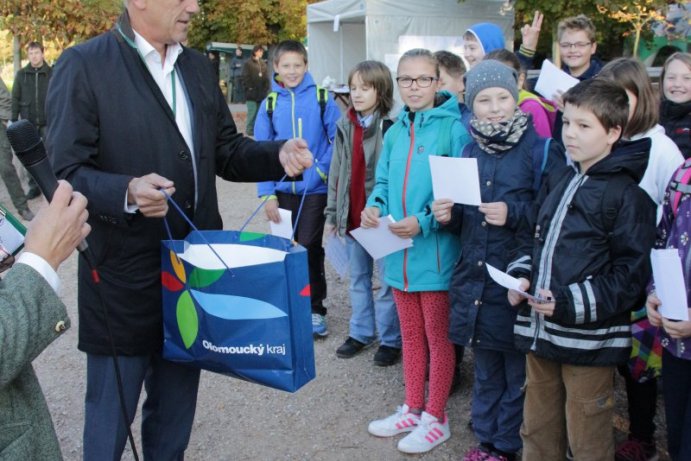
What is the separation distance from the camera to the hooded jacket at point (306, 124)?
5047 mm

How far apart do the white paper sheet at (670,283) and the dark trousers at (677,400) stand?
36 cm

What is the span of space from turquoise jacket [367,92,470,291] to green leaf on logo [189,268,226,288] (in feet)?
4.79

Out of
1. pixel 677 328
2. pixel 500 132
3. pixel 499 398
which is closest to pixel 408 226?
pixel 500 132

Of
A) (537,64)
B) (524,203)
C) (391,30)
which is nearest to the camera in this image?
(524,203)

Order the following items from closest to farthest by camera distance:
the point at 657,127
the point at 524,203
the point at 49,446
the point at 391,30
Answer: the point at 49,446 < the point at 524,203 < the point at 657,127 < the point at 391,30

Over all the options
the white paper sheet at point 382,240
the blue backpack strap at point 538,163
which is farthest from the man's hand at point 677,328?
the white paper sheet at point 382,240

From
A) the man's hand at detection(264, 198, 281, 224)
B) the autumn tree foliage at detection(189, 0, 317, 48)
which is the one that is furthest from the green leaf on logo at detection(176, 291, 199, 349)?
the autumn tree foliage at detection(189, 0, 317, 48)

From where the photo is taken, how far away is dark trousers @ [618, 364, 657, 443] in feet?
10.9

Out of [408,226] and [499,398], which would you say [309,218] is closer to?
[408,226]

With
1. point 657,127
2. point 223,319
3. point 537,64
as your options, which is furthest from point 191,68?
point 537,64

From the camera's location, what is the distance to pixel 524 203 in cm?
310

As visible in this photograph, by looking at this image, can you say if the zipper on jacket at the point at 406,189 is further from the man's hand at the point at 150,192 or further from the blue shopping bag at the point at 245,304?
the man's hand at the point at 150,192

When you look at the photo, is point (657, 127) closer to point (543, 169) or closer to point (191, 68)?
point (543, 169)

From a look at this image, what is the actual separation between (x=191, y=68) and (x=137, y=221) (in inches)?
26.0
